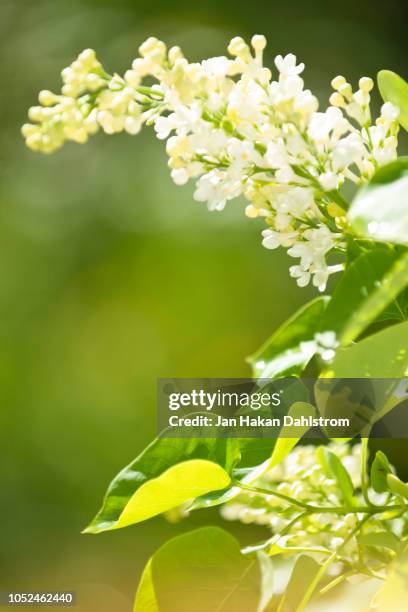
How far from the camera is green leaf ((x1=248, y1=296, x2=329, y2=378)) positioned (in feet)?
0.98

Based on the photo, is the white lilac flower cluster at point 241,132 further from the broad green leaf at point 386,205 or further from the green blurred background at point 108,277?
the green blurred background at point 108,277

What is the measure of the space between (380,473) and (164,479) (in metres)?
0.09

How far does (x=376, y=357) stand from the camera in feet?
0.80

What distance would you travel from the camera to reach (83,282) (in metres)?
1.69

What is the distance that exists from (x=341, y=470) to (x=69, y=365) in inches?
55.8

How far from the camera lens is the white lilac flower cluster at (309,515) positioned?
272mm

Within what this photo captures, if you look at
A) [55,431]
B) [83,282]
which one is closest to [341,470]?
[55,431]

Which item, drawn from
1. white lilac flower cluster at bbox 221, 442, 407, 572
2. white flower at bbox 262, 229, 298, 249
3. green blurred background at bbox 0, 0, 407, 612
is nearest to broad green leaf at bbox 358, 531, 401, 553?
white lilac flower cluster at bbox 221, 442, 407, 572

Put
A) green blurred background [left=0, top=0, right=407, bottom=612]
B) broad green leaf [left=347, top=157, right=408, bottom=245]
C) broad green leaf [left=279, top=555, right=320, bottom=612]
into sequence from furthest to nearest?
green blurred background [left=0, top=0, right=407, bottom=612]
broad green leaf [left=279, top=555, right=320, bottom=612]
broad green leaf [left=347, top=157, right=408, bottom=245]

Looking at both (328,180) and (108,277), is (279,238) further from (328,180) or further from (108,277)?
(108,277)

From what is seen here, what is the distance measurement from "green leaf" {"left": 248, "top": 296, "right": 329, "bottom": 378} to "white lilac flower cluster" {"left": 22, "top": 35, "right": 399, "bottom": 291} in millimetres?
50

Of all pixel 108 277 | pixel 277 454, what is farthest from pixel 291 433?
pixel 108 277

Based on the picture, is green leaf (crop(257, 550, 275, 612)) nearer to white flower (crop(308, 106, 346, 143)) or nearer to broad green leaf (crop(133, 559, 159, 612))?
broad green leaf (crop(133, 559, 159, 612))

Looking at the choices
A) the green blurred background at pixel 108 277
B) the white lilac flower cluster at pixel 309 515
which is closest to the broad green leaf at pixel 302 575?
the white lilac flower cluster at pixel 309 515
